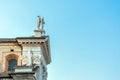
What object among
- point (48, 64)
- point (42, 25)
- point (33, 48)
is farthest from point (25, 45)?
point (48, 64)

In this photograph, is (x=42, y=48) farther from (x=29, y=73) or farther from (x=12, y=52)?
(x=29, y=73)

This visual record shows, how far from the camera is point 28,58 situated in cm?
4384

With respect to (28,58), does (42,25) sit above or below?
above

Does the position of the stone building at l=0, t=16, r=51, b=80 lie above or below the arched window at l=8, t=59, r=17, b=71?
above

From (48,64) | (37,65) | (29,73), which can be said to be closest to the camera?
(29,73)

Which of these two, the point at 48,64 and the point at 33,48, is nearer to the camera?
the point at 33,48

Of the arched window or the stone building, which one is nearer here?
the stone building

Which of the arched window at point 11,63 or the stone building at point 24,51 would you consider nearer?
the stone building at point 24,51

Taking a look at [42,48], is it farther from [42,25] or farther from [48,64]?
[48,64]

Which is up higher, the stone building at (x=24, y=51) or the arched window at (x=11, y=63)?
the stone building at (x=24, y=51)

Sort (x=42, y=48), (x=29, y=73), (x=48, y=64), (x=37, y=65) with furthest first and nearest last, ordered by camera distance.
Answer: (x=48, y=64), (x=42, y=48), (x=37, y=65), (x=29, y=73)

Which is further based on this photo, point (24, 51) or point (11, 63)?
point (11, 63)

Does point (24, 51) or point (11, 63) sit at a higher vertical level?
point (24, 51)

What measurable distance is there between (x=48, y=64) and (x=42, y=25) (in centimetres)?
816
